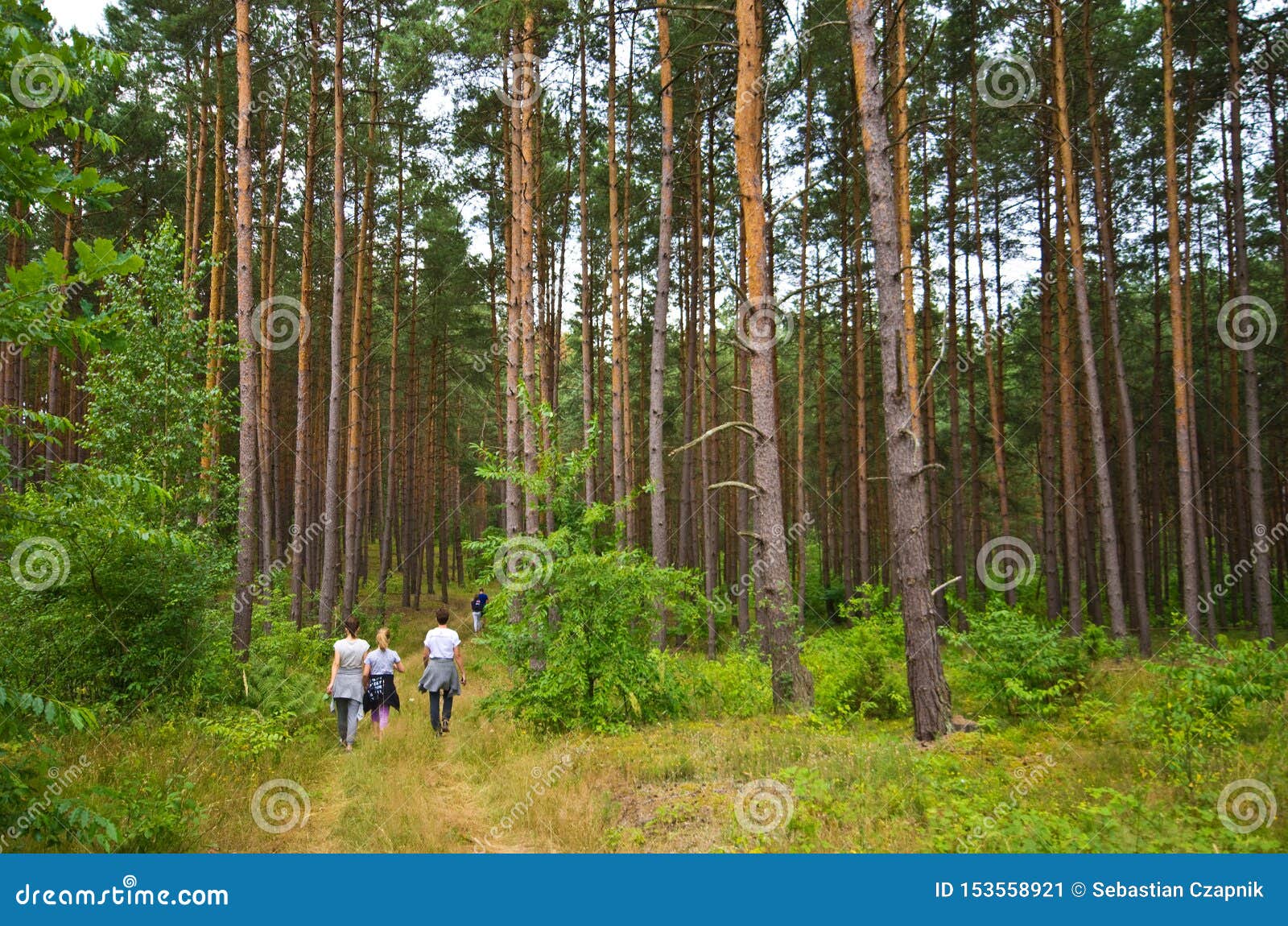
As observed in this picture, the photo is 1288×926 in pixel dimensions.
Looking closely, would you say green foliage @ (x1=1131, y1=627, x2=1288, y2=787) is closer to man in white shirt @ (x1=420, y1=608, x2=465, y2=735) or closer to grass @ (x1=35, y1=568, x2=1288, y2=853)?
grass @ (x1=35, y1=568, x2=1288, y2=853)

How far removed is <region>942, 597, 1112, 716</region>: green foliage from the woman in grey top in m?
7.36

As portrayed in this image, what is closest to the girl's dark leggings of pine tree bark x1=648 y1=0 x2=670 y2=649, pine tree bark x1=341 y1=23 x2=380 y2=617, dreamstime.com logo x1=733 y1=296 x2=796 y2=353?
pine tree bark x1=648 y1=0 x2=670 y2=649

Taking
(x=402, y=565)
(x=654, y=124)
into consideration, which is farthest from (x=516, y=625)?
(x=402, y=565)

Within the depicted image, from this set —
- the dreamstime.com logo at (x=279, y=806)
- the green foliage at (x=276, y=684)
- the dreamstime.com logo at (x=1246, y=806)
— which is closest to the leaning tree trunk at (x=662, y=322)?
the green foliage at (x=276, y=684)

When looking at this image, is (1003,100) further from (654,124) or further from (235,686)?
(235,686)

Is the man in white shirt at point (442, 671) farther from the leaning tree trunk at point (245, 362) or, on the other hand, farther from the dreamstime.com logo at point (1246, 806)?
the dreamstime.com logo at point (1246, 806)

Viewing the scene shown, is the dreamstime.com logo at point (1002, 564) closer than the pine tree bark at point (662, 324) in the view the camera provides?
No

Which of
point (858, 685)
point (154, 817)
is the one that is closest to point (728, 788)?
point (858, 685)

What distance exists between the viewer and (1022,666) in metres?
8.78

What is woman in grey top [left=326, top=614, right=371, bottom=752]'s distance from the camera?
360 inches

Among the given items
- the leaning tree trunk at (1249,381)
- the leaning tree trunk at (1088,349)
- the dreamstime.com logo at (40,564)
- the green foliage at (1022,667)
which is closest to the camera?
the dreamstime.com logo at (40,564)

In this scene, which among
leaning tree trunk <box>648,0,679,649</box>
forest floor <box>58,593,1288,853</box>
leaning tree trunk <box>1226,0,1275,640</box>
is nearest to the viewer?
forest floor <box>58,593,1288,853</box>

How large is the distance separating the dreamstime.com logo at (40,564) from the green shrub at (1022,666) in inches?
400

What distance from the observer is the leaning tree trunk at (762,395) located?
28.8 ft
